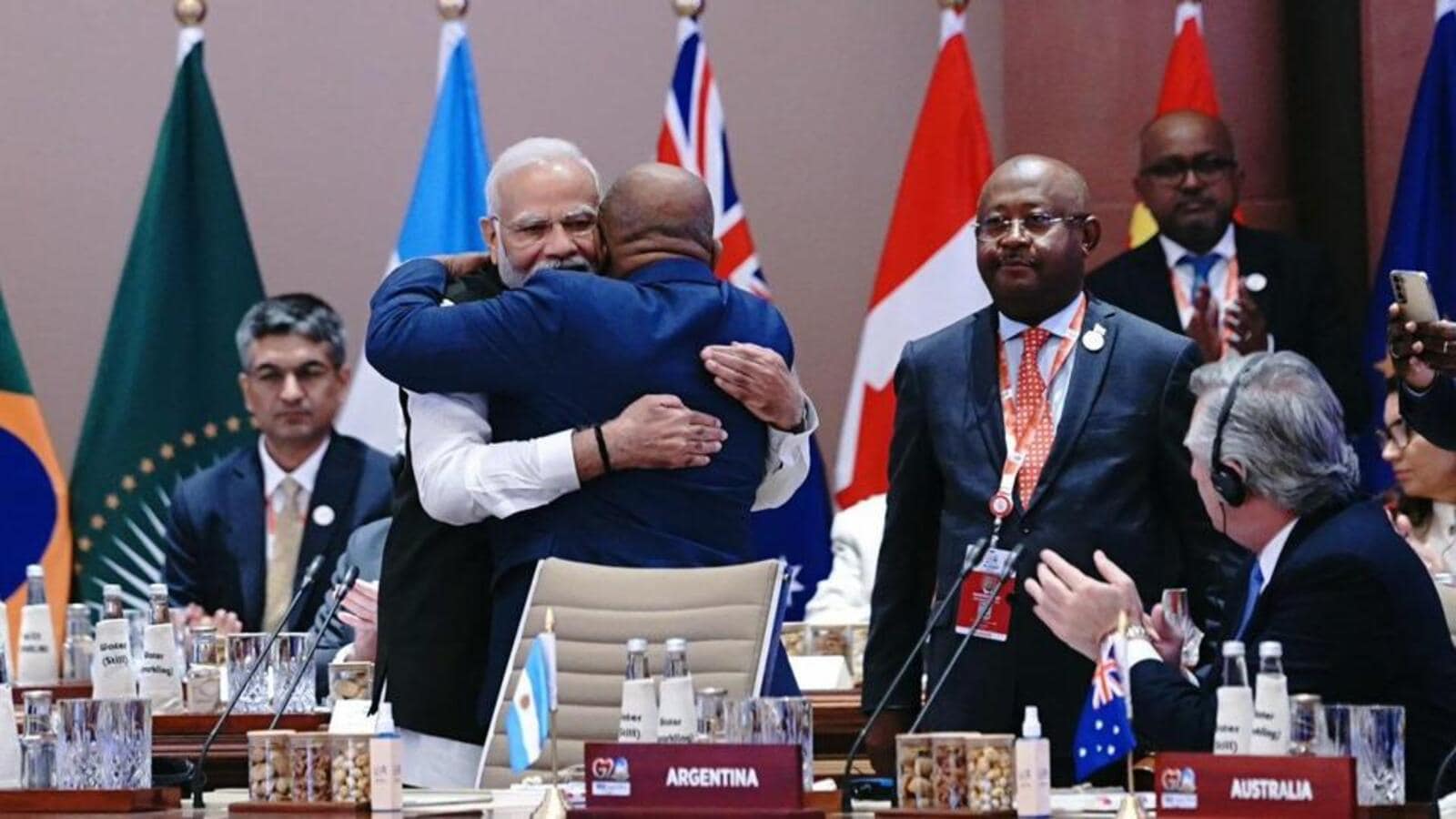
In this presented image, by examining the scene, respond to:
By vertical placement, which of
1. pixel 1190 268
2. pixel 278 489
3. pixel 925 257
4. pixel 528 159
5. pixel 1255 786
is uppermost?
pixel 925 257

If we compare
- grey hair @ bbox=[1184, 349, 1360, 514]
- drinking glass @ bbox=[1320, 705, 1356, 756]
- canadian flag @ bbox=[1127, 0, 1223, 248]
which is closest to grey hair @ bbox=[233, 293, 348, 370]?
canadian flag @ bbox=[1127, 0, 1223, 248]

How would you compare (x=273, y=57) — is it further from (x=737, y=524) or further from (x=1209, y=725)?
(x=1209, y=725)

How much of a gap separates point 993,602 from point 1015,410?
39 centimetres

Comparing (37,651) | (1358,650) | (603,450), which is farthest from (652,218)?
(37,651)

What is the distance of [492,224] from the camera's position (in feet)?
14.5

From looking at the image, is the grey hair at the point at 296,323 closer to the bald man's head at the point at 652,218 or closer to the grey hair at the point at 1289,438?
the bald man's head at the point at 652,218

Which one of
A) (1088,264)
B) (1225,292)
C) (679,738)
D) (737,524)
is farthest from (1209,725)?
(1088,264)

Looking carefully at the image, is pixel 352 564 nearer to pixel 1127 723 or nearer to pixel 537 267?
pixel 537 267

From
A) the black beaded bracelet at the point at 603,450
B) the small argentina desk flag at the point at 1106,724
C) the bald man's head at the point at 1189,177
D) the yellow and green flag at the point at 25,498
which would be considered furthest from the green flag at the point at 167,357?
the small argentina desk flag at the point at 1106,724

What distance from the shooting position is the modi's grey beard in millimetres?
4336

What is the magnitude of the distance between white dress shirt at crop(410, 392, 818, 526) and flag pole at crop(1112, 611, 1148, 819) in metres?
0.90

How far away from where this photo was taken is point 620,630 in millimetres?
4098

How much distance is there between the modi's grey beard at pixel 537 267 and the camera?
4336 millimetres

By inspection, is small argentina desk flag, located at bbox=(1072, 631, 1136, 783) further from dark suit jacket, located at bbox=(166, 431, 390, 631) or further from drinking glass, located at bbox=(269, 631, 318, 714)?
dark suit jacket, located at bbox=(166, 431, 390, 631)
